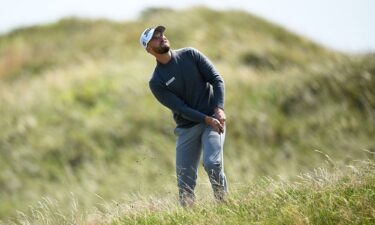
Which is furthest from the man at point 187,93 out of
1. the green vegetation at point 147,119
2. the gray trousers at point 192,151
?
the green vegetation at point 147,119

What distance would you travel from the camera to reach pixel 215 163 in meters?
9.09

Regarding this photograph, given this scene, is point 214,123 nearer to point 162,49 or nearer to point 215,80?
point 215,80

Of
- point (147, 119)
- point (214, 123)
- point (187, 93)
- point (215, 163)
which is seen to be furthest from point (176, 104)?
point (147, 119)

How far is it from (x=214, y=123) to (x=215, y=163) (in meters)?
0.51

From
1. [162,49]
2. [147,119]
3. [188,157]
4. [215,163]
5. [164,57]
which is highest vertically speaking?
[162,49]

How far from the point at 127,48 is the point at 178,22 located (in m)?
2.57

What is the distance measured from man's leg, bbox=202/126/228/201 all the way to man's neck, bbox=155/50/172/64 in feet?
3.25

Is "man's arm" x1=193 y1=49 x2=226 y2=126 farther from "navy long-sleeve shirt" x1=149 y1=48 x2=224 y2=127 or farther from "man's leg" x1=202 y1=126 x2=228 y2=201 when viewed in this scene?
"man's leg" x1=202 y1=126 x2=228 y2=201

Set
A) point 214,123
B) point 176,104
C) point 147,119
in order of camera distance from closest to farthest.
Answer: point 214,123
point 176,104
point 147,119

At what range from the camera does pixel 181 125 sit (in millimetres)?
9812

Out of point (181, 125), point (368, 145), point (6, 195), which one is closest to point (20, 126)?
point (6, 195)

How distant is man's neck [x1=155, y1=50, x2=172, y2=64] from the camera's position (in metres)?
9.60

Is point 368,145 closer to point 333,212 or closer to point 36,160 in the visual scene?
point 36,160

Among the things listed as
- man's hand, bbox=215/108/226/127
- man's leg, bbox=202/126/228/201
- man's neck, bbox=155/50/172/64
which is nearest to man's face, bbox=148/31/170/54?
man's neck, bbox=155/50/172/64
